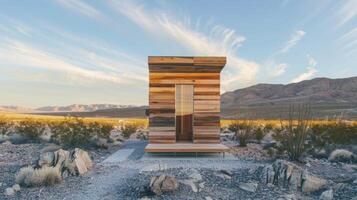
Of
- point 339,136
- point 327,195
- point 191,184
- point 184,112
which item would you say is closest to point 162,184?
point 191,184

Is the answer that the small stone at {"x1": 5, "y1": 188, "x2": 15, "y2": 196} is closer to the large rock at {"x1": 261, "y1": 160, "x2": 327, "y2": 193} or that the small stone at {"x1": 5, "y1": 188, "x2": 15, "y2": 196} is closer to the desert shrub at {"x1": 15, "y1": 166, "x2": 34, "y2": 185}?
the desert shrub at {"x1": 15, "y1": 166, "x2": 34, "y2": 185}

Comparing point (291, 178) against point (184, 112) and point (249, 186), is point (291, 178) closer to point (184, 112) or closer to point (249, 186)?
point (249, 186)

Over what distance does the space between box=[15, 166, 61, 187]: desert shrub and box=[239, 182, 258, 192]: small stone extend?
137 inches

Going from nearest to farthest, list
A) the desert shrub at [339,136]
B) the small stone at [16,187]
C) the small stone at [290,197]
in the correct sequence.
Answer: the small stone at [290,197] → the small stone at [16,187] → the desert shrub at [339,136]

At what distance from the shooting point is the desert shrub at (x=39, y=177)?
596 cm

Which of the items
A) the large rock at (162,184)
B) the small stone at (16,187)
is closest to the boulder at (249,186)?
the large rock at (162,184)

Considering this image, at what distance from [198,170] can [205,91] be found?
295 cm

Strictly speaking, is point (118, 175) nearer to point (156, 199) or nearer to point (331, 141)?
point (156, 199)

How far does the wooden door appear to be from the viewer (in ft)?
31.4

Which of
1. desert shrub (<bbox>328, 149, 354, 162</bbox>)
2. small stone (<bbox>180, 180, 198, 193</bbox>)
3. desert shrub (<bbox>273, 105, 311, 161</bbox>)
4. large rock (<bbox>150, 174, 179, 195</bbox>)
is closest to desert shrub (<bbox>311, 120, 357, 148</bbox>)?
desert shrub (<bbox>328, 149, 354, 162</bbox>)

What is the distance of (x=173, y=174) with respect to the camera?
21.3 feet

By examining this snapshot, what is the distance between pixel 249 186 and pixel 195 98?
387cm

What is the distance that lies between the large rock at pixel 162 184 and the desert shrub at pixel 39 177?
200 centimetres

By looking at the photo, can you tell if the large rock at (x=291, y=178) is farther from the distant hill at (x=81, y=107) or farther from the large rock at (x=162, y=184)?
the distant hill at (x=81, y=107)
